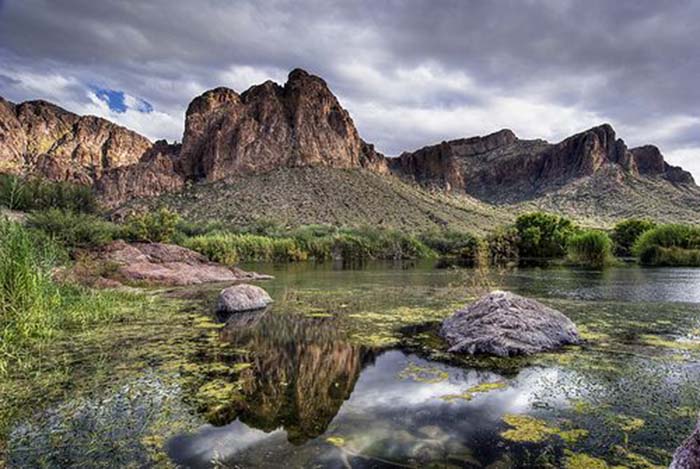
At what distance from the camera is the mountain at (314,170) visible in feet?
312

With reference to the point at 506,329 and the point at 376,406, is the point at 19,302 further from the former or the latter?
the point at 506,329

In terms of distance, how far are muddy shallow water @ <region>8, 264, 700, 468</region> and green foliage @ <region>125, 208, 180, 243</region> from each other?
73.1ft

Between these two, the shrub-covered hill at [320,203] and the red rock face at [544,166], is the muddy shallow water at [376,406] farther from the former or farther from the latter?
the red rock face at [544,166]

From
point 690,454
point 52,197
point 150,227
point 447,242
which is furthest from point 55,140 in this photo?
point 690,454

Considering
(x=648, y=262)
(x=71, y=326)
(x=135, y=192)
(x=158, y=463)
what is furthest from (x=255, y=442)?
(x=135, y=192)

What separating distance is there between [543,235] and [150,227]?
52.7 meters

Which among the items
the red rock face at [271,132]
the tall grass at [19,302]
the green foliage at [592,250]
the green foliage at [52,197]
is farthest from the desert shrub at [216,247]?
the red rock face at [271,132]

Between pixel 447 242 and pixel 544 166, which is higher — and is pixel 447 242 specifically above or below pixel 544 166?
below

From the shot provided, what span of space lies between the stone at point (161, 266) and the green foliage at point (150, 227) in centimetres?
191

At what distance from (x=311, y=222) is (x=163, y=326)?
69.6 meters

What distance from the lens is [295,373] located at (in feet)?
27.9

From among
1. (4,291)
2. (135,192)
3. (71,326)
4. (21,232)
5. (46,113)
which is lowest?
(71,326)

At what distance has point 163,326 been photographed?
42.3ft

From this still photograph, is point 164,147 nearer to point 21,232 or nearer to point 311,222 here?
point 311,222
